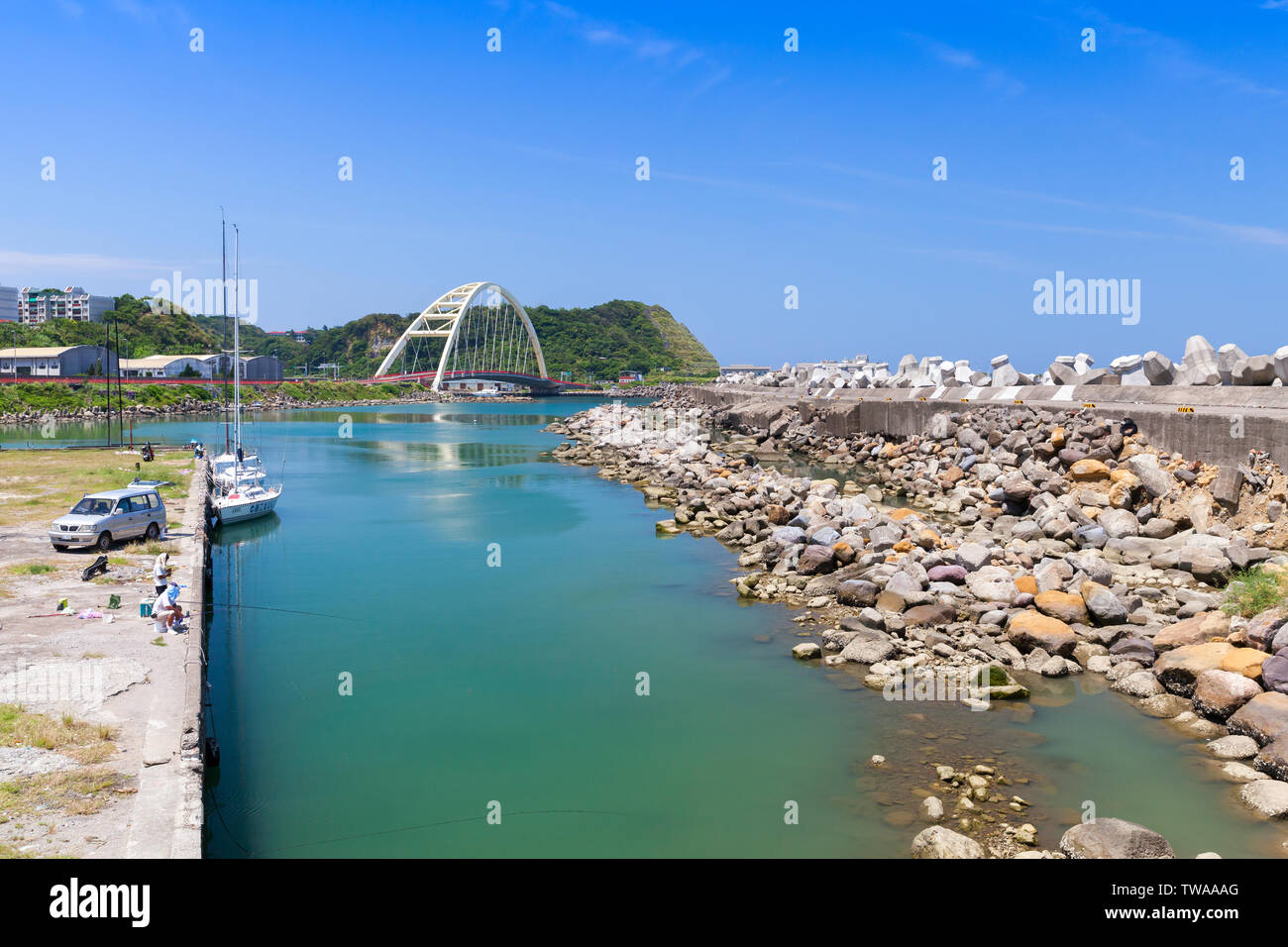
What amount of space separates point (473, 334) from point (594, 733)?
15291cm

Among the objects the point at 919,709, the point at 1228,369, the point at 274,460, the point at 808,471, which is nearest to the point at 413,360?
the point at 274,460

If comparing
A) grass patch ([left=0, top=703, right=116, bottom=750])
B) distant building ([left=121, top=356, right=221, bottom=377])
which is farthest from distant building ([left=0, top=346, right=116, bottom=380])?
grass patch ([left=0, top=703, right=116, bottom=750])

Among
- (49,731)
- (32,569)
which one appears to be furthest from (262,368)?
(49,731)

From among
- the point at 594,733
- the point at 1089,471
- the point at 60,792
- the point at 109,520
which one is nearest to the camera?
the point at 60,792

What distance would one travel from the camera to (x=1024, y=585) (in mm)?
15102

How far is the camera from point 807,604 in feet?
56.9

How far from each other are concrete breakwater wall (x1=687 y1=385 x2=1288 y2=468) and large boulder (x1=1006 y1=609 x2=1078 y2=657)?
9.52 meters

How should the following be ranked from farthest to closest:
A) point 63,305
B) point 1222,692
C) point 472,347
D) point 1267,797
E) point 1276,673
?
1. point 63,305
2. point 472,347
3. point 1222,692
4. point 1276,673
5. point 1267,797

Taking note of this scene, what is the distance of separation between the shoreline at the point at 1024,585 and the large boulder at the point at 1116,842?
19 millimetres

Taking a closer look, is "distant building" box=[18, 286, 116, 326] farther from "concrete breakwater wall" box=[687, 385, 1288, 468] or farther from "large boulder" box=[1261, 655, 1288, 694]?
"large boulder" box=[1261, 655, 1288, 694]

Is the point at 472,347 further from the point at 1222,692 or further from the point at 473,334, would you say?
the point at 1222,692

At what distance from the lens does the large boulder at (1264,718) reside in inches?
392

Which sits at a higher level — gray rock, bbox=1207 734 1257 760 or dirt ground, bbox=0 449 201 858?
dirt ground, bbox=0 449 201 858

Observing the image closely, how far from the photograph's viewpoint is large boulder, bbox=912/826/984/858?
798cm
